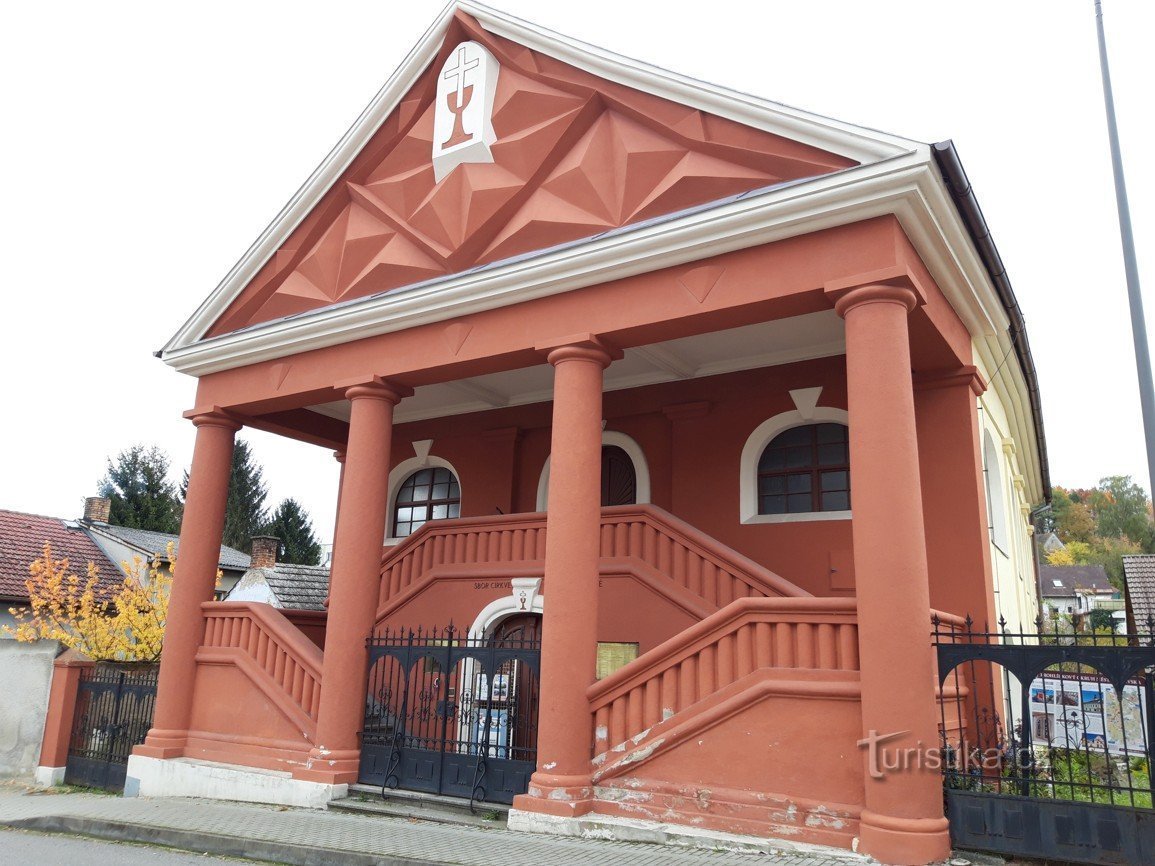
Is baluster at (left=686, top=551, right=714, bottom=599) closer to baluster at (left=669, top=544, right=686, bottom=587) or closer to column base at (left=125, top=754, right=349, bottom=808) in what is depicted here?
baluster at (left=669, top=544, right=686, bottom=587)

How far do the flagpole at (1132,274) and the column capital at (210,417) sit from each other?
11430mm

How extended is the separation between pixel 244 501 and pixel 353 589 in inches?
1521

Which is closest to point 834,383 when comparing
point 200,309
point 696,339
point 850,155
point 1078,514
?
point 696,339

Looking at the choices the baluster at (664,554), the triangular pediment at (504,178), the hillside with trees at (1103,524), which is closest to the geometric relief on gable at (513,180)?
the triangular pediment at (504,178)

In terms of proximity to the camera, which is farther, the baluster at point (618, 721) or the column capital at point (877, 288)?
the baluster at point (618, 721)

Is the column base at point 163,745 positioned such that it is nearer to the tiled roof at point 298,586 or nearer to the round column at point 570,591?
the round column at point 570,591

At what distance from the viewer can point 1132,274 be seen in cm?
760

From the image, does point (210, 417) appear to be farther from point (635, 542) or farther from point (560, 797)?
point (560, 797)

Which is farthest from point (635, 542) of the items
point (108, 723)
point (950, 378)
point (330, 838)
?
point (108, 723)

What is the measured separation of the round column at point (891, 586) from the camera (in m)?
6.59

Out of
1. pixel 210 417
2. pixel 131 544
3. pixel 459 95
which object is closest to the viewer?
pixel 459 95

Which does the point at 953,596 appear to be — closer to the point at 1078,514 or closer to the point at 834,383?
the point at 834,383

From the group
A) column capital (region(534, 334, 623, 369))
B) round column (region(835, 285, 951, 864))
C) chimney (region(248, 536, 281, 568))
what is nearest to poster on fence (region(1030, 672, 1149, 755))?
round column (region(835, 285, 951, 864))

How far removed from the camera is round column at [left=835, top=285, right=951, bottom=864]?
21.6 feet
